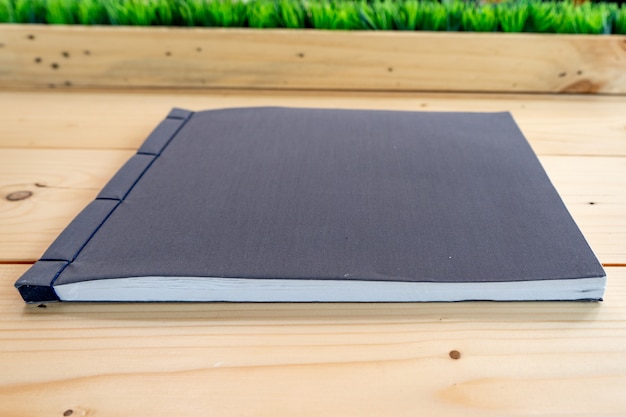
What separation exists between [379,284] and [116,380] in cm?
17

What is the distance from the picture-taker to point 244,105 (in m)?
0.65

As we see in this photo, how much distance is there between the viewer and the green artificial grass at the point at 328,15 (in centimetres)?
65

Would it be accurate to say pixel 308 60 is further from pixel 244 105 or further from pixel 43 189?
pixel 43 189

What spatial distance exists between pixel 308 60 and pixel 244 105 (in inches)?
4.1

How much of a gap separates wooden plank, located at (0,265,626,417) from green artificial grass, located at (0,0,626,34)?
43 centimetres

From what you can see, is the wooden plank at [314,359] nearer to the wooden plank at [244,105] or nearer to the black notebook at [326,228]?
the black notebook at [326,228]

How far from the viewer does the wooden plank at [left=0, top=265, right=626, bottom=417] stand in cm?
28

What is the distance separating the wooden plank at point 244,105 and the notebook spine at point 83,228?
8cm

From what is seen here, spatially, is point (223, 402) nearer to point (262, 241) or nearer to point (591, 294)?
point (262, 241)

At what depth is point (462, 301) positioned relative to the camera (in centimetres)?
34

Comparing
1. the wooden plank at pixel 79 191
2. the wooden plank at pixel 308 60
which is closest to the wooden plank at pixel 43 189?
the wooden plank at pixel 79 191

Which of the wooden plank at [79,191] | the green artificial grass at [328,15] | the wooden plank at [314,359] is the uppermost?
the green artificial grass at [328,15]

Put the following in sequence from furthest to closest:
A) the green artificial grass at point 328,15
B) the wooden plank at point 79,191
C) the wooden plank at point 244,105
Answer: the green artificial grass at point 328,15, the wooden plank at point 244,105, the wooden plank at point 79,191

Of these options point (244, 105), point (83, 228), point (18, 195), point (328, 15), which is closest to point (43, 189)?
point (18, 195)
